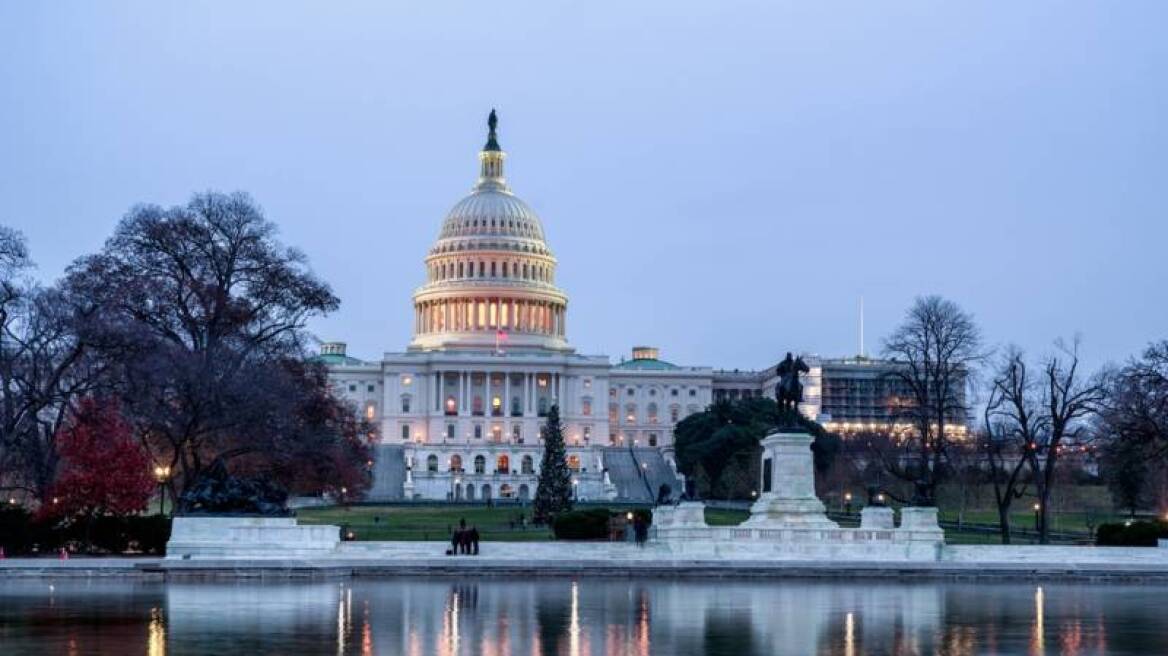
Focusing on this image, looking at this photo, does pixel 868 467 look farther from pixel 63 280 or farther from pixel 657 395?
pixel 657 395

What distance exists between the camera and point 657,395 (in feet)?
599

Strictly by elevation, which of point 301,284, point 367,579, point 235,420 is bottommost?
point 367,579

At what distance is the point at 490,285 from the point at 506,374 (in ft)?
A: 35.7

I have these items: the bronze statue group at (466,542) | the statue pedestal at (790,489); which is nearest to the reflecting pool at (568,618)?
the bronze statue group at (466,542)

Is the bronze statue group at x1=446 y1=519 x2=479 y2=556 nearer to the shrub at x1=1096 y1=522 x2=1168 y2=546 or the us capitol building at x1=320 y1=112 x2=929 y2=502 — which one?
the shrub at x1=1096 y1=522 x2=1168 y2=546

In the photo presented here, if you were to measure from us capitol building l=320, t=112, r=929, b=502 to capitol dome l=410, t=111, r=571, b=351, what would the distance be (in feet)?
0.47

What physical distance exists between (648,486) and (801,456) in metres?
83.7

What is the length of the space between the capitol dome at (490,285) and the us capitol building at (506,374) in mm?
142

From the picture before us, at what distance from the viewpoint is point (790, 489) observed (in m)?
51.0

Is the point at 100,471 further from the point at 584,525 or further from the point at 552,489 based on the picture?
the point at 552,489

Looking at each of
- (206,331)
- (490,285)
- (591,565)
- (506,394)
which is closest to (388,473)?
(506,394)

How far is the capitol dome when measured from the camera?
591 feet

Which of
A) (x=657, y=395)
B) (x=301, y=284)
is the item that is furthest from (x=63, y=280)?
(x=657, y=395)

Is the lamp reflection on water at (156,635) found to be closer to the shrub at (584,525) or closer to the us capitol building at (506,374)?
the shrub at (584,525)
